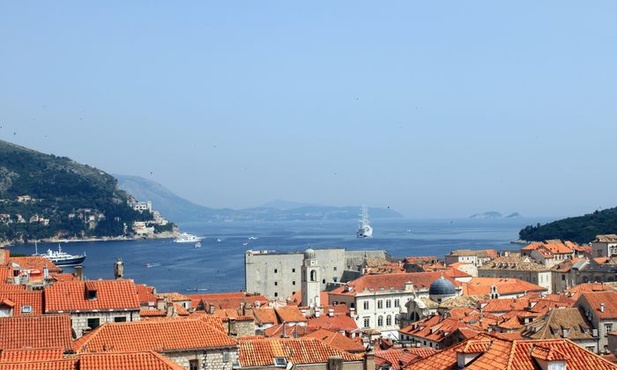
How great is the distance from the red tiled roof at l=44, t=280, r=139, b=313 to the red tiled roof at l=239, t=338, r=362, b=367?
4.21 meters

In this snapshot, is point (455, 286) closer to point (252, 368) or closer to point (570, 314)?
point (570, 314)

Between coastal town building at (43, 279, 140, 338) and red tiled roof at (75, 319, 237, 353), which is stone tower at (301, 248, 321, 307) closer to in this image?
coastal town building at (43, 279, 140, 338)

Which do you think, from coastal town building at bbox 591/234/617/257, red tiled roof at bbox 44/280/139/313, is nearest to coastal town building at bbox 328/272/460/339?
coastal town building at bbox 591/234/617/257

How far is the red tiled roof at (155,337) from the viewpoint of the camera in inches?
986

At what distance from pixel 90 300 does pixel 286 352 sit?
21.7ft

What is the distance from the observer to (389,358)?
38812 mm

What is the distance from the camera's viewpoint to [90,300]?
99.9 ft

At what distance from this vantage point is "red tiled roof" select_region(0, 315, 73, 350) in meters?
23.4

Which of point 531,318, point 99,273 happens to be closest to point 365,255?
point 99,273

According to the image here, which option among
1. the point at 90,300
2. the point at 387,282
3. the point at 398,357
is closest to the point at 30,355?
the point at 90,300

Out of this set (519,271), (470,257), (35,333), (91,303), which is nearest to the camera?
(35,333)

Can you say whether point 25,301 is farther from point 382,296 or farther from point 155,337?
point 382,296

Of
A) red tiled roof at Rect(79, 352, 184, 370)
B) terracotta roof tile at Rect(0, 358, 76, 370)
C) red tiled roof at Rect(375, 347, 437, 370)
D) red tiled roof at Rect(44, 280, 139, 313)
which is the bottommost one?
red tiled roof at Rect(375, 347, 437, 370)

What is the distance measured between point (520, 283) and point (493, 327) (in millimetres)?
41594
